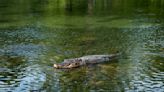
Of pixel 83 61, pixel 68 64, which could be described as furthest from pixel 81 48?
pixel 68 64

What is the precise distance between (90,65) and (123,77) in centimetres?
489

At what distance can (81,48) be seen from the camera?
46.9m

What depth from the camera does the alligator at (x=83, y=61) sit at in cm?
3734

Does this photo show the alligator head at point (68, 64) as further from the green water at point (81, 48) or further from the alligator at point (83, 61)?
the green water at point (81, 48)

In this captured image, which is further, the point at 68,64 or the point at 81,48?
the point at 81,48

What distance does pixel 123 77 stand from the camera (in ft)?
114

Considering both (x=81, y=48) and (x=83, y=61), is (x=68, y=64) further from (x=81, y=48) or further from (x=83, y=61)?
(x=81, y=48)

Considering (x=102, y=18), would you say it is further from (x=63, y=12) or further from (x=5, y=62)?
(x=5, y=62)

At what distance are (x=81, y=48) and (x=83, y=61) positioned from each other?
27.3 feet

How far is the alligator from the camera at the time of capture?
3734cm

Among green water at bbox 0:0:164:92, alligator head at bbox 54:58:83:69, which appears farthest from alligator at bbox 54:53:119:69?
green water at bbox 0:0:164:92

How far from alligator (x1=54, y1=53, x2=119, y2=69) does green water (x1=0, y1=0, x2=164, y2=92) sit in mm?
677

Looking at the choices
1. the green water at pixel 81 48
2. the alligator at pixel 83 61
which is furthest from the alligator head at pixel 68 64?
the green water at pixel 81 48

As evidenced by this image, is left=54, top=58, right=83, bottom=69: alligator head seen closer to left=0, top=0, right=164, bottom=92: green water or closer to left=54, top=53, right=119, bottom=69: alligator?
left=54, top=53, right=119, bottom=69: alligator
